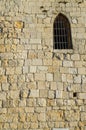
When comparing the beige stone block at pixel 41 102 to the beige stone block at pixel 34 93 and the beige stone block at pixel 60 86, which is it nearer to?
the beige stone block at pixel 34 93

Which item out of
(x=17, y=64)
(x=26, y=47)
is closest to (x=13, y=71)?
(x=17, y=64)

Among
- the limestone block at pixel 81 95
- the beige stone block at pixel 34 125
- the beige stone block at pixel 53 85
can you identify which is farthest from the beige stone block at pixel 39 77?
the beige stone block at pixel 34 125

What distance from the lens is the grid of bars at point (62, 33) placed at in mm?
8129

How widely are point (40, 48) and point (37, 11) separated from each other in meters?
1.23

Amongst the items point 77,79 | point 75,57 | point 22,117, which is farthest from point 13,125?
point 75,57

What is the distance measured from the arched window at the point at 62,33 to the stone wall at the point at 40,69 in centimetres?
15

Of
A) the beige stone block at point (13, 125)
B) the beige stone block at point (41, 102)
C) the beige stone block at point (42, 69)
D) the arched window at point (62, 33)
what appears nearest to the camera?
the beige stone block at point (13, 125)

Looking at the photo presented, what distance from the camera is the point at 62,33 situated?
8.30 m

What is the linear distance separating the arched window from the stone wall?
0.49 ft

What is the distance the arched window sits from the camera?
812 cm

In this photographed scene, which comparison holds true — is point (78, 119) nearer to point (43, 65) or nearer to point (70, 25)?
point (43, 65)

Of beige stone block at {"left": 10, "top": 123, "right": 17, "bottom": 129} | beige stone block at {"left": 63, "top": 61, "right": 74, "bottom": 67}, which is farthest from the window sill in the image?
beige stone block at {"left": 10, "top": 123, "right": 17, "bottom": 129}

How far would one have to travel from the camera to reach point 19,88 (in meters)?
7.47

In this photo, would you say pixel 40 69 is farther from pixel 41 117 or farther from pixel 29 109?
pixel 41 117
